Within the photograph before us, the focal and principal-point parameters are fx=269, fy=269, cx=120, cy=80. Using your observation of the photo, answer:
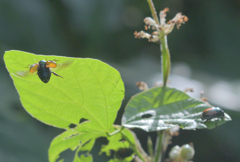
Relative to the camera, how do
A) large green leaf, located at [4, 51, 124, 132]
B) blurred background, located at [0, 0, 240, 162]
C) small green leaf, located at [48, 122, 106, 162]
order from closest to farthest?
large green leaf, located at [4, 51, 124, 132] < small green leaf, located at [48, 122, 106, 162] < blurred background, located at [0, 0, 240, 162]

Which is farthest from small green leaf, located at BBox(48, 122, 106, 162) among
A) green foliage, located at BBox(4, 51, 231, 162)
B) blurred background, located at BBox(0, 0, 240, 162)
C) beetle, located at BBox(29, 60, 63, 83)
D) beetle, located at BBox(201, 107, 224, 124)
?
blurred background, located at BBox(0, 0, 240, 162)

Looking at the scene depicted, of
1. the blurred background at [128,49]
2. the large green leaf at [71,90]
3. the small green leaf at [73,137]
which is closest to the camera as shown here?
the large green leaf at [71,90]

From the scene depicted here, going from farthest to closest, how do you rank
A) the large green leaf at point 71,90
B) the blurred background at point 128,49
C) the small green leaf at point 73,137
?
the blurred background at point 128,49
the small green leaf at point 73,137
the large green leaf at point 71,90

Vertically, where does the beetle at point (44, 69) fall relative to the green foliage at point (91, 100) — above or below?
above

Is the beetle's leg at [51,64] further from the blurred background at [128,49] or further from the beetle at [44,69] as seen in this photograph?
the blurred background at [128,49]

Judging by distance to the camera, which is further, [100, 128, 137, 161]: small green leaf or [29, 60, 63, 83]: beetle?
[100, 128, 137, 161]: small green leaf

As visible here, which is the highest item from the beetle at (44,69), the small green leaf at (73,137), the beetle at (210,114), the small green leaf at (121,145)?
the beetle at (44,69)

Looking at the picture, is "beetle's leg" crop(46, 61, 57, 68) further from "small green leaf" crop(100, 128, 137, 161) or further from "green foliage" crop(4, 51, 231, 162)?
"small green leaf" crop(100, 128, 137, 161)

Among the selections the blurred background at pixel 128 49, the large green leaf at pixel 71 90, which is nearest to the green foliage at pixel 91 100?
the large green leaf at pixel 71 90
